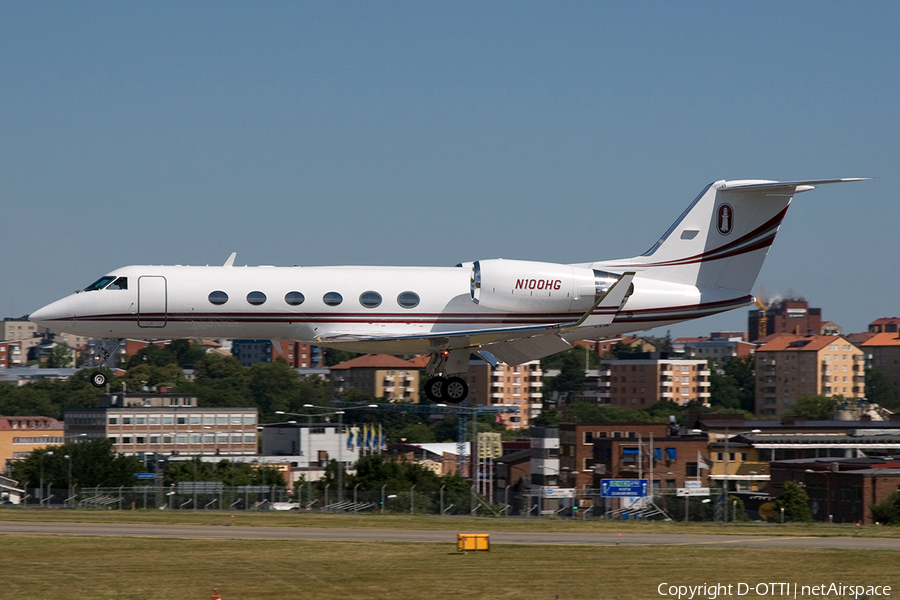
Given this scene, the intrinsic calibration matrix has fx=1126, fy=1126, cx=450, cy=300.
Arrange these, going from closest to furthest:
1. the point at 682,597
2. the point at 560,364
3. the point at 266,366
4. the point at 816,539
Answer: the point at 682,597 < the point at 816,539 < the point at 266,366 < the point at 560,364

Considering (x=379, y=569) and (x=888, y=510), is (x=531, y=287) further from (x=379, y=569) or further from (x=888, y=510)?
(x=888, y=510)

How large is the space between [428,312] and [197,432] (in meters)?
72.6

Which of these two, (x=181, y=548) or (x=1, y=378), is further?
(x=1, y=378)

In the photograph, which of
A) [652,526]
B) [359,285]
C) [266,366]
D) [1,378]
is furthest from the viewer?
[1,378]

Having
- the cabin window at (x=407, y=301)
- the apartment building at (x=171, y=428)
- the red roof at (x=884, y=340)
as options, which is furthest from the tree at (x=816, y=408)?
the cabin window at (x=407, y=301)

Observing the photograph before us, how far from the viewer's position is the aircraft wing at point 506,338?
2603cm

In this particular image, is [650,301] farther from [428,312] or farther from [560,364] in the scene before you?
[560,364]

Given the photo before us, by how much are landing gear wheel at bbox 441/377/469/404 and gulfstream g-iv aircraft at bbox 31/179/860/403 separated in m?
0.03

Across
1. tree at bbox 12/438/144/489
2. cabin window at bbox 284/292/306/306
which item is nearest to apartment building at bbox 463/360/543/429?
tree at bbox 12/438/144/489

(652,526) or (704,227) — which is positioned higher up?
(704,227)

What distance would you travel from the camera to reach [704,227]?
29578 millimetres

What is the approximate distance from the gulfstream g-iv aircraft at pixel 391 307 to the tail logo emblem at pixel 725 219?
1.42 metres

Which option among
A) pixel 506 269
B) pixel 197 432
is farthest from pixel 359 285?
pixel 197 432

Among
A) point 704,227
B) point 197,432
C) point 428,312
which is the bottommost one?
point 197,432
